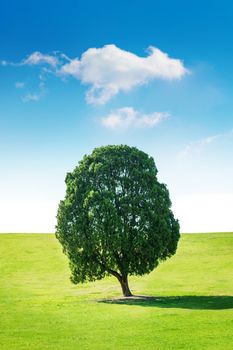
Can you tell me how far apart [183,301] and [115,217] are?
408 inches

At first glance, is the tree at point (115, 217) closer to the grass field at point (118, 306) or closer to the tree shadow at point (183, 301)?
the tree shadow at point (183, 301)

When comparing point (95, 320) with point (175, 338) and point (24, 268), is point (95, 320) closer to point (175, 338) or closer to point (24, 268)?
point (175, 338)

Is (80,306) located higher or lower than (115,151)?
lower

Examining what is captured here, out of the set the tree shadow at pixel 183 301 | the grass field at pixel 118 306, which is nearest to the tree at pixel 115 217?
the tree shadow at pixel 183 301

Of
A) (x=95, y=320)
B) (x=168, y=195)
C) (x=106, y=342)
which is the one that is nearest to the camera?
(x=106, y=342)

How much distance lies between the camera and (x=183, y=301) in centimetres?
4800

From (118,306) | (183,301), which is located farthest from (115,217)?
(183,301)

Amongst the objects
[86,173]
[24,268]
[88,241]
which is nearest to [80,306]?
[88,241]

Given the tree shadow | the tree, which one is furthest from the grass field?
the tree

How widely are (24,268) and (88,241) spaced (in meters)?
33.9

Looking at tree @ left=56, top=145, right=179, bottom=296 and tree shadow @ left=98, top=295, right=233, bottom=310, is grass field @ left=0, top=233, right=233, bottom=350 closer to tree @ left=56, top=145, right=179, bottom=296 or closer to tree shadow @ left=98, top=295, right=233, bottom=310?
tree shadow @ left=98, top=295, right=233, bottom=310

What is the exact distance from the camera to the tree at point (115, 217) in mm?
49906

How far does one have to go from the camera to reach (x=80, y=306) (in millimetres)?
45188

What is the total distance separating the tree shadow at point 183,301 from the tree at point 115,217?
9.51 ft
